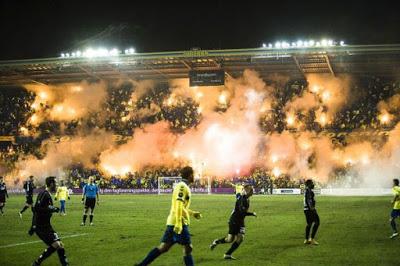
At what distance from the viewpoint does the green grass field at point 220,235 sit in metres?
15.3

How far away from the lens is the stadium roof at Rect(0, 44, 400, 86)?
2212 inches

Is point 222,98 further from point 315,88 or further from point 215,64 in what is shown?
point 315,88

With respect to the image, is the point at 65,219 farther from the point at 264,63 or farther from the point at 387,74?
the point at 387,74

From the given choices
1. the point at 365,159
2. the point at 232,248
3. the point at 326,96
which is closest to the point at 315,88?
the point at 326,96

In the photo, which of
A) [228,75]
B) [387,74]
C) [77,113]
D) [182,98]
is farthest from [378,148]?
[77,113]

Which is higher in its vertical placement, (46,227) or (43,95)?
(43,95)

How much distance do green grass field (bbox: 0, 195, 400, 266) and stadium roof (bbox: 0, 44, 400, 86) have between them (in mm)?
28908

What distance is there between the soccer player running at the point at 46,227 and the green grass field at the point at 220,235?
1.87 meters

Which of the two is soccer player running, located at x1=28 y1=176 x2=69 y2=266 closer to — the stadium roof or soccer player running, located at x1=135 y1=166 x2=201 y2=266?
soccer player running, located at x1=135 y1=166 x2=201 y2=266

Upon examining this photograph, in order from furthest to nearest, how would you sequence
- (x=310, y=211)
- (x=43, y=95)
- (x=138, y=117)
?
1. (x=43, y=95)
2. (x=138, y=117)
3. (x=310, y=211)

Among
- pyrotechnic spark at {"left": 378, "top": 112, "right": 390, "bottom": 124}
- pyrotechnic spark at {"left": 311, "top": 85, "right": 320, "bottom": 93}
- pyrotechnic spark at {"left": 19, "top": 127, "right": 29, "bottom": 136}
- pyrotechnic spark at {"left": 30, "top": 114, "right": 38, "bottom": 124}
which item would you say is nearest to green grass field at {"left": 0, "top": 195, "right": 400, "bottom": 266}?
pyrotechnic spark at {"left": 378, "top": 112, "right": 390, "bottom": 124}

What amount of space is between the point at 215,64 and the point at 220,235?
140 feet

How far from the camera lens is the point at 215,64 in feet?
204

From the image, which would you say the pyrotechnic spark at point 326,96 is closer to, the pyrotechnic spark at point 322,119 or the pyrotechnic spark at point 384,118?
the pyrotechnic spark at point 322,119
